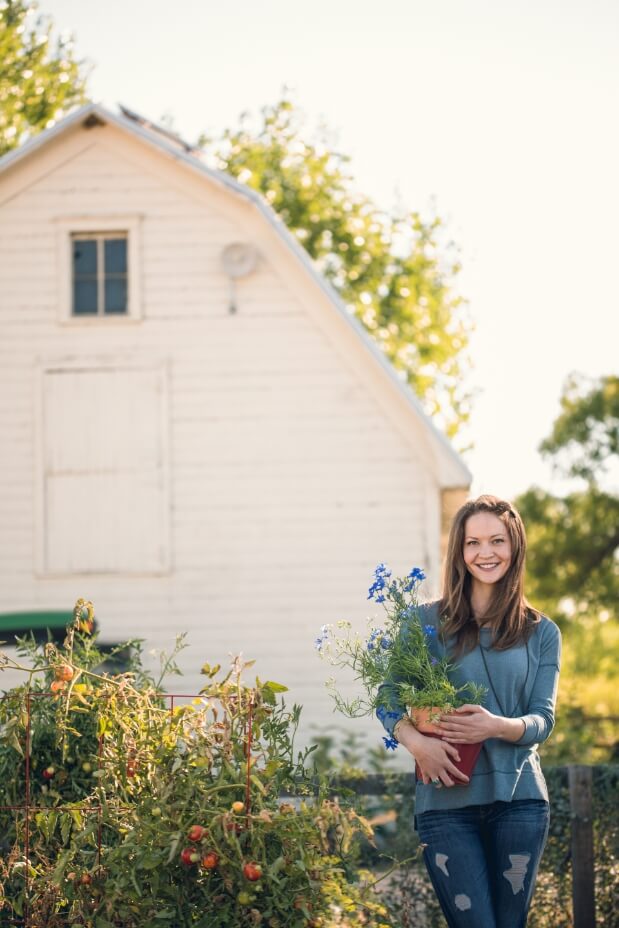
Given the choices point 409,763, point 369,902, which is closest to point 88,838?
point 369,902

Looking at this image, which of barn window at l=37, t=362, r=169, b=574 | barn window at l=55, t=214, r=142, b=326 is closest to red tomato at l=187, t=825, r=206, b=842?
barn window at l=37, t=362, r=169, b=574

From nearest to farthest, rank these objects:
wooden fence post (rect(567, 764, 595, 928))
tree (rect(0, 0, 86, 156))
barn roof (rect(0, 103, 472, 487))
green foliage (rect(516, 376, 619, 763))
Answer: wooden fence post (rect(567, 764, 595, 928)) → barn roof (rect(0, 103, 472, 487)) → tree (rect(0, 0, 86, 156)) → green foliage (rect(516, 376, 619, 763))

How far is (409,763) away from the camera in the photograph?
10.4 meters

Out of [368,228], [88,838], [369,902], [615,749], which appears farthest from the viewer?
[368,228]

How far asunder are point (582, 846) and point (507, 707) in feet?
7.86

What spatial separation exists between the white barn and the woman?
6.42 meters

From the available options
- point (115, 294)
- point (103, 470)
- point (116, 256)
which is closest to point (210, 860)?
point (103, 470)

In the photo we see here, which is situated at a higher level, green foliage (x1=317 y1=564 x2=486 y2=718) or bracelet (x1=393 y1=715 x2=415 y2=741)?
green foliage (x1=317 y1=564 x2=486 y2=718)

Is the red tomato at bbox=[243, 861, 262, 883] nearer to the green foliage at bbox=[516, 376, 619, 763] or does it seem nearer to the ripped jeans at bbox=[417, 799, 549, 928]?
the ripped jeans at bbox=[417, 799, 549, 928]

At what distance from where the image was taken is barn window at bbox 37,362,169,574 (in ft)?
34.9

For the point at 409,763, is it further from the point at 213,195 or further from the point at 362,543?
the point at 213,195

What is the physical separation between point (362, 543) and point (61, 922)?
7035 mm

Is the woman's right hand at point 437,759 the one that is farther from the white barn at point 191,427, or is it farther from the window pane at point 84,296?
the window pane at point 84,296

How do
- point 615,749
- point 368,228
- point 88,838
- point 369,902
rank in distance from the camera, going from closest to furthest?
point 369,902 → point 88,838 → point 615,749 → point 368,228
